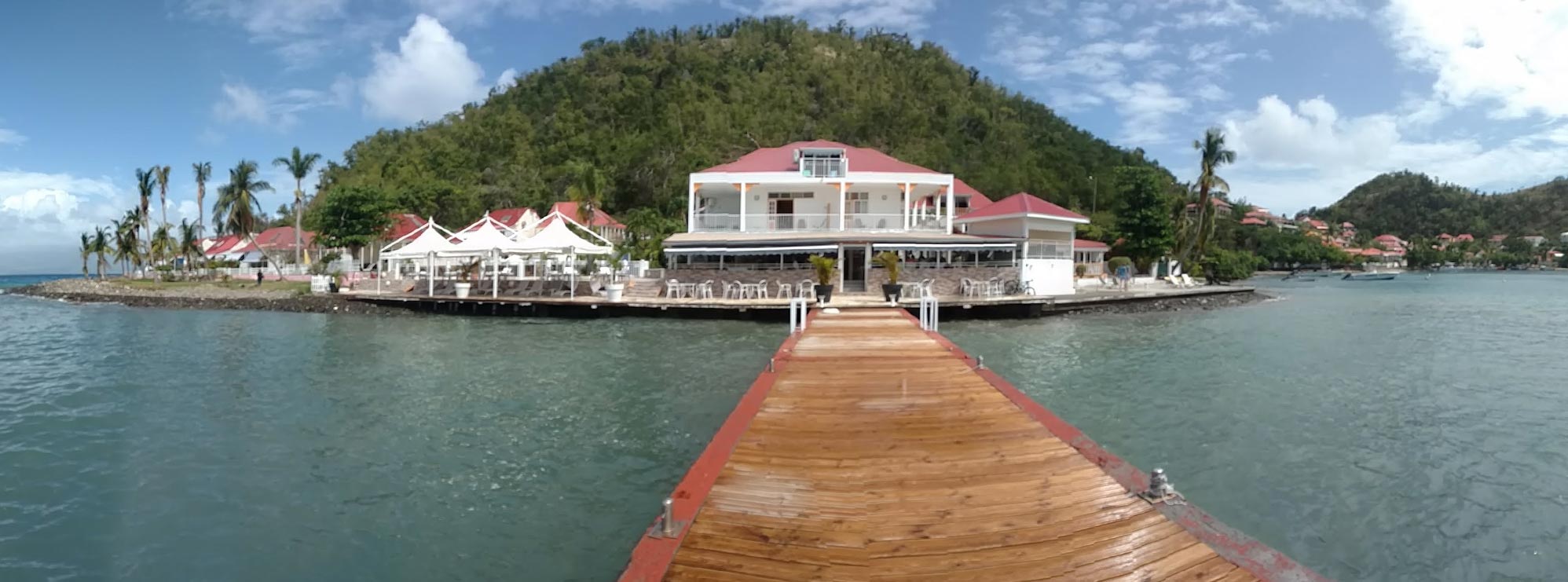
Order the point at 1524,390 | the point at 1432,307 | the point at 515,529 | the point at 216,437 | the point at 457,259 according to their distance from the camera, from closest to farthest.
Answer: the point at 515,529
the point at 216,437
the point at 1524,390
the point at 1432,307
the point at 457,259

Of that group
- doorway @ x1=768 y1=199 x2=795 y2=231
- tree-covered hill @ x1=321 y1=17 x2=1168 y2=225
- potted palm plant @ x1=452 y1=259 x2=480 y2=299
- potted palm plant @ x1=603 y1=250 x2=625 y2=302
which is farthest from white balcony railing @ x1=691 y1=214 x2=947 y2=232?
tree-covered hill @ x1=321 y1=17 x2=1168 y2=225

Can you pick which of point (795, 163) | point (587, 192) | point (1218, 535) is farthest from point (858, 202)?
point (1218, 535)

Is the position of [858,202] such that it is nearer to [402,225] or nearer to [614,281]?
[614,281]

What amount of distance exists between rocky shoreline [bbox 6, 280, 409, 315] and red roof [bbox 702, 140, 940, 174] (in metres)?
15.0

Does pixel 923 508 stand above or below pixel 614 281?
below

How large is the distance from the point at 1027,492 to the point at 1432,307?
38.3m

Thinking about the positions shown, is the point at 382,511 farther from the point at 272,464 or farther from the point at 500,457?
the point at 272,464

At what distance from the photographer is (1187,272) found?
4481cm

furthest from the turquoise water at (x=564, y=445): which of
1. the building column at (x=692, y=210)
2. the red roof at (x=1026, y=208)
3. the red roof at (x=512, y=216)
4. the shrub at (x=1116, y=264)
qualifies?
the red roof at (x=512, y=216)

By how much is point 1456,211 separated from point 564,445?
166 meters

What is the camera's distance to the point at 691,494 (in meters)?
4.40

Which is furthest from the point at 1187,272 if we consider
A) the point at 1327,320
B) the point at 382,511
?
the point at 382,511

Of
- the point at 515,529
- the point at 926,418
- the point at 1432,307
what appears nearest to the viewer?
the point at 515,529

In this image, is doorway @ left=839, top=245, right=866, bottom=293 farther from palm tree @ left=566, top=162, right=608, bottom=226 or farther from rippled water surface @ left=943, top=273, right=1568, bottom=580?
palm tree @ left=566, top=162, right=608, bottom=226
